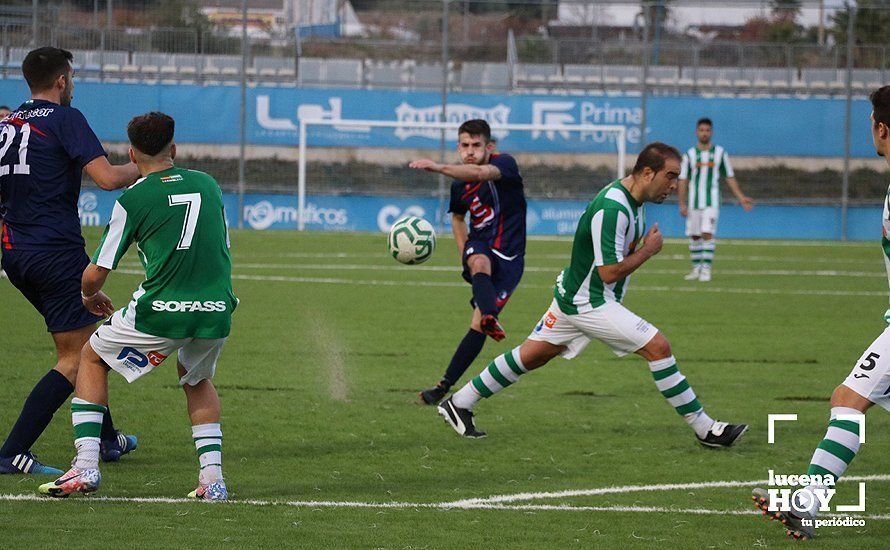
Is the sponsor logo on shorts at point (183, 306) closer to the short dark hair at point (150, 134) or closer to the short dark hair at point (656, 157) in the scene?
the short dark hair at point (150, 134)

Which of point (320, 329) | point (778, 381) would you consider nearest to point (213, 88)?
point (320, 329)

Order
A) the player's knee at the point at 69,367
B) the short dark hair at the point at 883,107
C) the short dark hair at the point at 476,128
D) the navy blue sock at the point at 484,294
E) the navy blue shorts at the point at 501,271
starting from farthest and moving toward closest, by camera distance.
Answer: the navy blue shorts at the point at 501,271 → the short dark hair at the point at 476,128 → the navy blue sock at the point at 484,294 → the player's knee at the point at 69,367 → the short dark hair at the point at 883,107

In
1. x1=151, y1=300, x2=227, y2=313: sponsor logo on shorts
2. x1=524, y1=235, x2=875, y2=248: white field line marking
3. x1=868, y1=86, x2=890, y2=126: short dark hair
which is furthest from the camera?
x1=524, y1=235, x2=875, y2=248: white field line marking

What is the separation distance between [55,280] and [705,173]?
50.8 feet

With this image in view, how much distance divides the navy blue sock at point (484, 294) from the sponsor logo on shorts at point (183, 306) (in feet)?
11.0

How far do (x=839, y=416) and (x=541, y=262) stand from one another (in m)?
17.2

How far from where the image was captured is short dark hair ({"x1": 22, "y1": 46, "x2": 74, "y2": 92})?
6680mm

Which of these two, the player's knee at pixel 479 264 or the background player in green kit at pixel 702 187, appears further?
the background player in green kit at pixel 702 187

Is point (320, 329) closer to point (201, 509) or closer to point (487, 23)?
point (201, 509)

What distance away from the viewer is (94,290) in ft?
20.2

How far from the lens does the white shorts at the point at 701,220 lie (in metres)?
20.2

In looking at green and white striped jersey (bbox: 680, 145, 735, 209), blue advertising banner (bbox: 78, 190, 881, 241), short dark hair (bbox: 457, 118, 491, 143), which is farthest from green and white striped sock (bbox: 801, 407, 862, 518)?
blue advertising banner (bbox: 78, 190, 881, 241)

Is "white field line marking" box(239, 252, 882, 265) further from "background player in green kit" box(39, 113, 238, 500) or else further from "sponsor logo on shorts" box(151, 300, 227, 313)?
"sponsor logo on shorts" box(151, 300, 227, 313)

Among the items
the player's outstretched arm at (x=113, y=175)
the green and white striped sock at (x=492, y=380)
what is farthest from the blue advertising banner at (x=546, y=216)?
the player's outstretched arm at (x=113, y=175)
